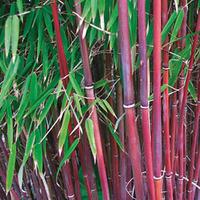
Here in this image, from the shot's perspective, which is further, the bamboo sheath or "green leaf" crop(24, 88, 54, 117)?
"green leaf" crop(24, 88, 54, 117)

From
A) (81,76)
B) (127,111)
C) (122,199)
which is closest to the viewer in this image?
(127,111)

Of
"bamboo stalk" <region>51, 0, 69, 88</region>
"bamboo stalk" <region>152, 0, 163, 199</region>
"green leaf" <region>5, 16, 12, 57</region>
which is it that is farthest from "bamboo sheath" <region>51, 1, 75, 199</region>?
"bamboo stalk" <region>152, 0, 163, 199</region>

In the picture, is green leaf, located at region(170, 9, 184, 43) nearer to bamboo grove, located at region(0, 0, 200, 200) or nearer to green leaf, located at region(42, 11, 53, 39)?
bamboo grove, located at region(0, 0, 200, 200)

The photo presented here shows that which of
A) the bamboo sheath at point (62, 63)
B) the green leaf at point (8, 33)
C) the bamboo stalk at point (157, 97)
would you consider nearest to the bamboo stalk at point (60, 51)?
the bamboo sheath at point (62, 63)

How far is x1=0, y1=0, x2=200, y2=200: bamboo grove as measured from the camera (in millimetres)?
741

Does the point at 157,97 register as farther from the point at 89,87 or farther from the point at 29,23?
the point at 29,23

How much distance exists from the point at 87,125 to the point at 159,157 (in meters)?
0.20

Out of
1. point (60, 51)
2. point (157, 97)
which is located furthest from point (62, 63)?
point (157, 97)

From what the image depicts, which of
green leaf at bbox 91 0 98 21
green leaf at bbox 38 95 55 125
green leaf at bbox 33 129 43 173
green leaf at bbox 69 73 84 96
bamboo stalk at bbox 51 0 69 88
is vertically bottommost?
green leaf at bbox 33 129 43 173

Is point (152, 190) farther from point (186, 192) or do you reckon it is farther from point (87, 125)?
point (186, 192)

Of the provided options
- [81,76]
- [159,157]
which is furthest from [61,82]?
[159,157]

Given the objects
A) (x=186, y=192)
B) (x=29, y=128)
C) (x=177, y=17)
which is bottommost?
(x=186, y=192)

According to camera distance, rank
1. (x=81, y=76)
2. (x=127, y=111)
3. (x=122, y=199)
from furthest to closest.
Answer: (x=122, y=199) → (x=81, y=76) → (x=127, y=111)

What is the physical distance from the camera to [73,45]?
A: 905 mm
